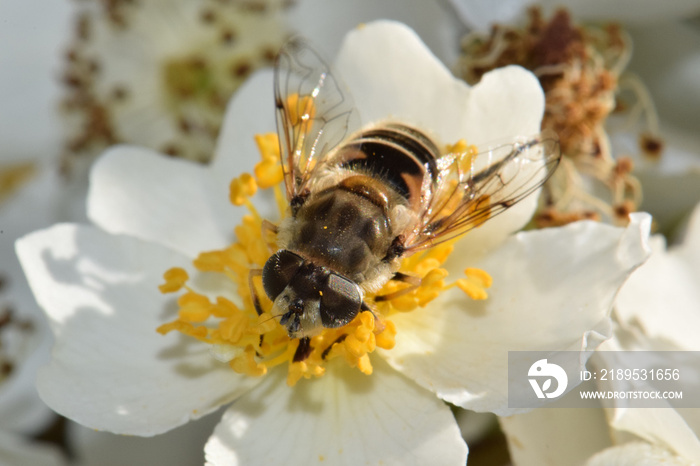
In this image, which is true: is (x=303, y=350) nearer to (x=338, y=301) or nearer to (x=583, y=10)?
(x=338, y=301)

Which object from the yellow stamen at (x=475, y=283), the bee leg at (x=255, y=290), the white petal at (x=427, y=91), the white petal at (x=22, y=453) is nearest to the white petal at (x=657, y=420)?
the yellow stamen at (x=475, y=283)

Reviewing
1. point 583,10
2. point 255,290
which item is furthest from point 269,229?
point 583,10

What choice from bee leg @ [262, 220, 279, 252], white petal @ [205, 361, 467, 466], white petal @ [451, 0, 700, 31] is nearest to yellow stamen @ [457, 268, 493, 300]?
white petal @ [205, 361, 467, 466]

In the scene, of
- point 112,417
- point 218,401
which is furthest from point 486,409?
point 112,417

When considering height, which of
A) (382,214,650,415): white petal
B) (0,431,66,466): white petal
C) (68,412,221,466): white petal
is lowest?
(68,412,221,466): white petal

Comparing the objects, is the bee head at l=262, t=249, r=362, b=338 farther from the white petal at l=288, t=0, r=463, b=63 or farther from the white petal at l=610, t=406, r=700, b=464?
the white petal at l=288, t=0, r=463, b=63

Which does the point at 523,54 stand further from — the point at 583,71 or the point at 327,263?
the point at 327,263
